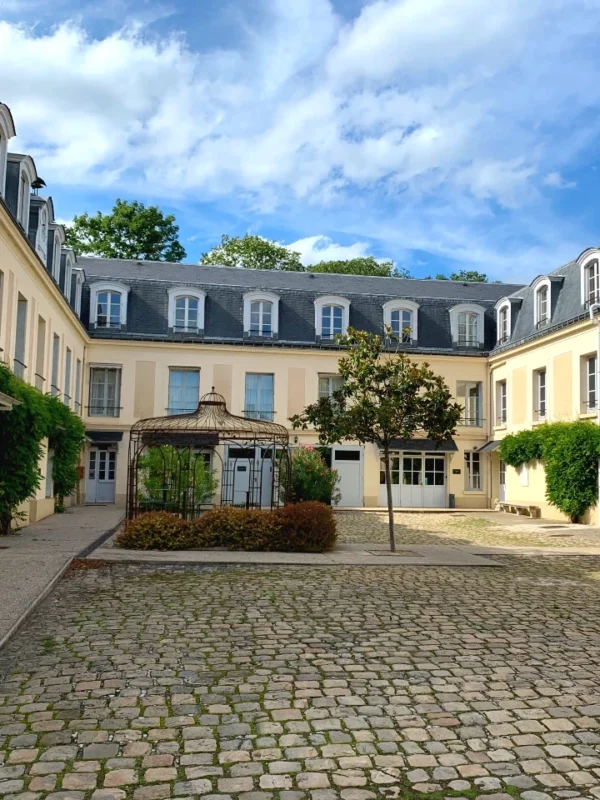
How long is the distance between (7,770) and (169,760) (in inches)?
30.5

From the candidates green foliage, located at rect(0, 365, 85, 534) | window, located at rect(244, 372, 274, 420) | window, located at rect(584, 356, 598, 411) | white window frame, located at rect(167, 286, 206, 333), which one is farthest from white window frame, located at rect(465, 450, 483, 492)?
green foliage, located at rect(0, 365, 85, 534)

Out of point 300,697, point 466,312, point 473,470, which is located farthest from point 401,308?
point 300,697

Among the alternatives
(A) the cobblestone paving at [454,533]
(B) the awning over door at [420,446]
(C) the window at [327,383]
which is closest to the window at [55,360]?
(A) the cobblestone paving at [454,533]

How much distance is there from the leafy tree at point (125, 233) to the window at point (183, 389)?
43.3 ft

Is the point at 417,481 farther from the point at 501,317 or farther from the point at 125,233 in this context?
the point at 125,233

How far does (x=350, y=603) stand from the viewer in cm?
809

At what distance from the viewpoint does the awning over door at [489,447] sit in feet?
88.7

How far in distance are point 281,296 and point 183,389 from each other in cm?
539

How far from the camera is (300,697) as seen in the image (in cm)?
476

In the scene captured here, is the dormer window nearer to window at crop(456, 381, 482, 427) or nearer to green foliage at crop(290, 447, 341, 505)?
green foliage at crop(290, 447, 341, 505)

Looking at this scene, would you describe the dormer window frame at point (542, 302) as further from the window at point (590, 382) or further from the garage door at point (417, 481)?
the garage door at point (417, 481)

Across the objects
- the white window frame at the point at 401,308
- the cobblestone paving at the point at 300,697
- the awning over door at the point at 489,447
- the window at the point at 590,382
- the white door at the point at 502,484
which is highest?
the white window frame at the point at 401,308

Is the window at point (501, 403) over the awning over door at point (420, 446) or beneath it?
over

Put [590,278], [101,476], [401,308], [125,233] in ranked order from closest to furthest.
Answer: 1. [590,278]
2. [101,476]
3. [401,308]
4. [125,233]
